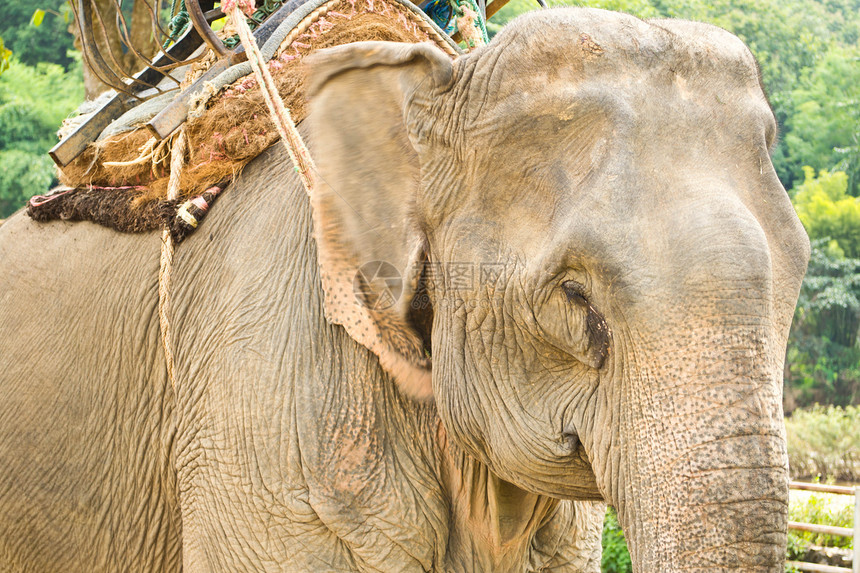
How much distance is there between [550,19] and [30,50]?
3134cm

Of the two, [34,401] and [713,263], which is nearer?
[713,263]

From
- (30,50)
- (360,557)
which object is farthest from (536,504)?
(30,50)

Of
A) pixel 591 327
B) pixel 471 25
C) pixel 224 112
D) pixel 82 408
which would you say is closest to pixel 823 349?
pixel 471 25

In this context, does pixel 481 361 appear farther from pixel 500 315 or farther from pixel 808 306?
pixel 808 306

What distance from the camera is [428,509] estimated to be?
200cm

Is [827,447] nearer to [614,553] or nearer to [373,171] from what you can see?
[614,553]

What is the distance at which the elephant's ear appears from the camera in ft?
5.87

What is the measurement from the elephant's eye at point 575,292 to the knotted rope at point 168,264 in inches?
46.9

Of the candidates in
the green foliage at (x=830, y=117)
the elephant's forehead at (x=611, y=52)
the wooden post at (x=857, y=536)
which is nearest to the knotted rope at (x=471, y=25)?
the elephant's forehead at (x=611, y=52)

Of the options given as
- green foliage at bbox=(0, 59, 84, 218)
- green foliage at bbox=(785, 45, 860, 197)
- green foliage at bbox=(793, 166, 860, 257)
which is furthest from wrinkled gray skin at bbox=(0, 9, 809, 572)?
green foliage at bbox=(785, 45, 860, 197)

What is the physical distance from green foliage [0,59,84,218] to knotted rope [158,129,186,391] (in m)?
18.7

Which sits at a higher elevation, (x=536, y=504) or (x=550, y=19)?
(x=550, y=19)

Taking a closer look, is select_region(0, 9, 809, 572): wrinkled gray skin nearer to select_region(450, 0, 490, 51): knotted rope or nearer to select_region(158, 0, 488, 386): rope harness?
select_region(158, 0, 488, 386): rope harness

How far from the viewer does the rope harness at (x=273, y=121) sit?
1974mm
